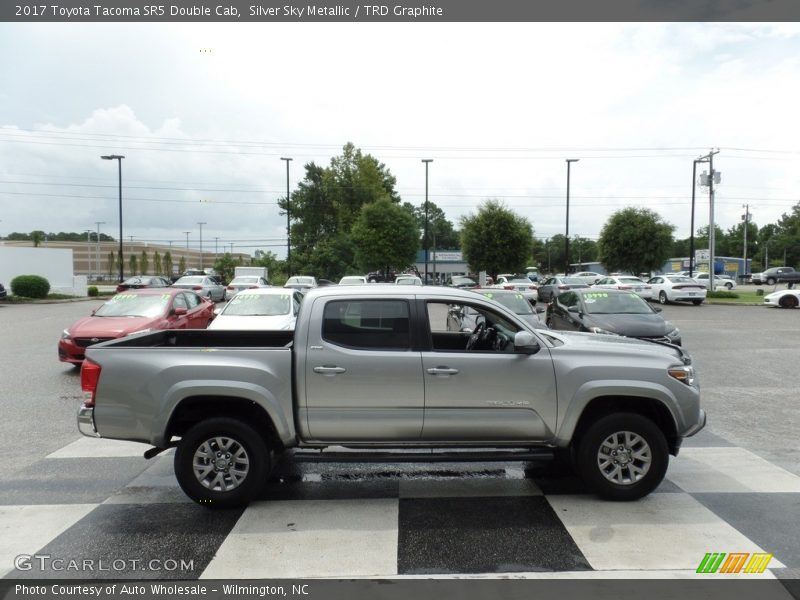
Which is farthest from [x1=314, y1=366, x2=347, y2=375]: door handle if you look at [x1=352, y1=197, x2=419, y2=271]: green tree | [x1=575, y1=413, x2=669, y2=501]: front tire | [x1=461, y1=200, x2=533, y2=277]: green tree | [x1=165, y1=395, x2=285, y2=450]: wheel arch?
[x1=352, y1=197, x2=419, y2=271]: green tree

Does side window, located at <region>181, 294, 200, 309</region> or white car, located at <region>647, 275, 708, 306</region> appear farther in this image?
white car, located at <region>647, 275, 708, 306</region>

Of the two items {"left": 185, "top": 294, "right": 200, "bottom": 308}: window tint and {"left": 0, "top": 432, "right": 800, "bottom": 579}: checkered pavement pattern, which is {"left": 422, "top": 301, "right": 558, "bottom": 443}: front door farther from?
{"left": 185, "top": 294, "right": 200, "bottom": 308}: window tint

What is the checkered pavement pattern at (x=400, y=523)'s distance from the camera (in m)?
4.11

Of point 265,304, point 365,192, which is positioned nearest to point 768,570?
point 265,304

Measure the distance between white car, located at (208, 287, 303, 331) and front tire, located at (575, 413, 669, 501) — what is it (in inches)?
312

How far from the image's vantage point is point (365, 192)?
67.7 metres

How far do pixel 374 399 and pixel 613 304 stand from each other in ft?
32.5

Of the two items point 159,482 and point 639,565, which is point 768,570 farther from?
point 159,482

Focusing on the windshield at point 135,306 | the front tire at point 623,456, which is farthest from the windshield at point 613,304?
the windshield at point 135,306

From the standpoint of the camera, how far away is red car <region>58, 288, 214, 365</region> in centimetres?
1115

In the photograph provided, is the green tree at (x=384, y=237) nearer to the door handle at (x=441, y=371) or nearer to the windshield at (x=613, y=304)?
the windshield at (x=613, y=304)

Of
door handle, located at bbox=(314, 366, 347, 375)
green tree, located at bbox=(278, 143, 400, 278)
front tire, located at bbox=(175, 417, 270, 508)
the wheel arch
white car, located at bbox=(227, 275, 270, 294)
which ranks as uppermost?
green tree, located at bbox=(278, 143, 400, 278)

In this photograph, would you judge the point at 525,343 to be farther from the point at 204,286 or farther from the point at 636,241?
the point at 636,241

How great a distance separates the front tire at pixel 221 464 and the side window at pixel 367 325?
1.09m
